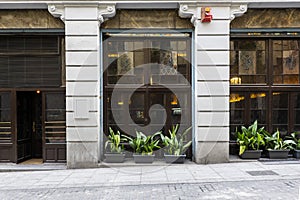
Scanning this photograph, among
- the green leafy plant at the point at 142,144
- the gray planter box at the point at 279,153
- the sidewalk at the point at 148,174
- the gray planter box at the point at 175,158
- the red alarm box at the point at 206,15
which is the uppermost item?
the red alarm box at the point at 206,15

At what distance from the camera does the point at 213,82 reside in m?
9.60

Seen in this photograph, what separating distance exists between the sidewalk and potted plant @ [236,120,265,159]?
33 centimetres

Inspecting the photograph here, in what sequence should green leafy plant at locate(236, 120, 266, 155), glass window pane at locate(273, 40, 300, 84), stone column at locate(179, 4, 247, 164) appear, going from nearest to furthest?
stone column at locate(179, 4, 247, 164), green leafy plant at locate(236, 120, 266, 155), glass window pane at locate(273, 40, 300, 84)

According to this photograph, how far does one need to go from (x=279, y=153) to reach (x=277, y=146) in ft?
0.82

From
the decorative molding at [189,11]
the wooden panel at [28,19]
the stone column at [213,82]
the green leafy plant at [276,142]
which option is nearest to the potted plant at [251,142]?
the green leafy plant at [276,142]

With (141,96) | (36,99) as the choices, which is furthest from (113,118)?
(36,99)

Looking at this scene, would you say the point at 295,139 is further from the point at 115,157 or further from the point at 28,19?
the point at 28,19

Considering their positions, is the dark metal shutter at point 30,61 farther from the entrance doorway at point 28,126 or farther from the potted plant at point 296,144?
the potted plant at point 296,144

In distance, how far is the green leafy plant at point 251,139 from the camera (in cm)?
978

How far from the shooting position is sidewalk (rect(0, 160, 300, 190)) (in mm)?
7746

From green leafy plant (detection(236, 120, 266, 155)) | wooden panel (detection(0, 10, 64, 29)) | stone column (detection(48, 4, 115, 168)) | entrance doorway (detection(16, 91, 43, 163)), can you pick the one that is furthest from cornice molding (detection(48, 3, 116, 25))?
green leafy plant (detection(236, 120, 266, 155))

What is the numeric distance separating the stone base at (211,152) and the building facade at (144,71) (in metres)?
0.03

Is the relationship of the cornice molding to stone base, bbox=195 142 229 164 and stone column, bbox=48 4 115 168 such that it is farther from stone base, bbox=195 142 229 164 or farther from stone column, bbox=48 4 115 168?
Answer: stone base, bbox=195 142 229 164

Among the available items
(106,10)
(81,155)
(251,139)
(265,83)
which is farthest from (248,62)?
(81,155)
